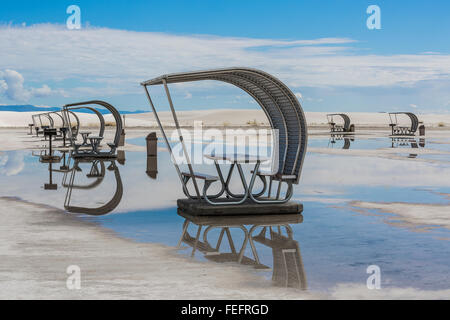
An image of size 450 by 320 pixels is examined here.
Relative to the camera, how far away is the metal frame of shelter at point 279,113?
10.2 metres

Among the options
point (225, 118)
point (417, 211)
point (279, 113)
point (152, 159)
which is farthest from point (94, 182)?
point (225, 118)

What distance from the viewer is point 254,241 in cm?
789

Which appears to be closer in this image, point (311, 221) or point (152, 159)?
point (311, 221)

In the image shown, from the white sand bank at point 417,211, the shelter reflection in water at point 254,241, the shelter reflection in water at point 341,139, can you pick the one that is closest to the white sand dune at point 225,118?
the shelter reflection in water at point 341,139

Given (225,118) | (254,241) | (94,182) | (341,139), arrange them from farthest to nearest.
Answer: (225,118)
(341,139)
(94,182)
(254,241)

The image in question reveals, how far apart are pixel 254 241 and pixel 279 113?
12.2 ft

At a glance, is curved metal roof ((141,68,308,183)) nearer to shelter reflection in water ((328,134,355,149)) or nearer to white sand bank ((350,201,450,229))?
white sand bank ((350,201,450,229))

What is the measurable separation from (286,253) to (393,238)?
172cm

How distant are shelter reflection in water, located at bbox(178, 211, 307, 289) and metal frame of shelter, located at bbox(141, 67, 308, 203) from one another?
68 cm

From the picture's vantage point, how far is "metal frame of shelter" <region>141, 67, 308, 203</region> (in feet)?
Result: 33.6

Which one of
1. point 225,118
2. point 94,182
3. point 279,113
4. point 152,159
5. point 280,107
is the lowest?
point 94,182

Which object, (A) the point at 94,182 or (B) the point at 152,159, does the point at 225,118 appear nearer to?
(B) the point at 152,159

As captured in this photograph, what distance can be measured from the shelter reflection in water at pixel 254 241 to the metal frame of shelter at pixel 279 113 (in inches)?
26.6

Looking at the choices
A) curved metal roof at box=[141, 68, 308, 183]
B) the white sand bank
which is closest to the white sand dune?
curved metal roof at box=[141, 68, 308, 183]
